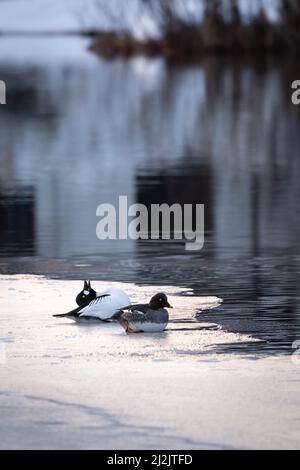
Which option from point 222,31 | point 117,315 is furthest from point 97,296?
point 222,31

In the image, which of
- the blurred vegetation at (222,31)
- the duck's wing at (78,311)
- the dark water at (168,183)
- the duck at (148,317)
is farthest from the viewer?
the blurred vegetation at (222,31)

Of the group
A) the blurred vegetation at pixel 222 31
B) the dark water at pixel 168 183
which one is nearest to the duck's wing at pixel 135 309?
the dark water at pixel 168 183

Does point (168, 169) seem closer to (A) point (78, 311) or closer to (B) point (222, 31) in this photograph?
(A) point (78, 311)

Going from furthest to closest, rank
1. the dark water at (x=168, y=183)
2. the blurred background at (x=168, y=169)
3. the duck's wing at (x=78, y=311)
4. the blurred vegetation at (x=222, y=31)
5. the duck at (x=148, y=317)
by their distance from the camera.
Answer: the blurred vegetation at (x=222, y=31)
the blurred background at (x=168, y=169)
the dark water at (x=168, y=183)
the duck's wing at (x=78, y=311)
the duck at (x=148, y=317)

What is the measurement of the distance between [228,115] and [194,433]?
1579 cm

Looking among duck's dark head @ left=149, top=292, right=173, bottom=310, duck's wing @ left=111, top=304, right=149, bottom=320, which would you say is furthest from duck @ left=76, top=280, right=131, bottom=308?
duck's dark head @ left=149, top=292, right=173, bottom=310

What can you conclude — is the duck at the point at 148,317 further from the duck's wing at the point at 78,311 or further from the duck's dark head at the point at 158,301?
the duck's wing at the point at 78,311

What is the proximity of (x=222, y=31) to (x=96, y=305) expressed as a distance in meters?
34.5

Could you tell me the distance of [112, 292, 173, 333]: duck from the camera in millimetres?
6684

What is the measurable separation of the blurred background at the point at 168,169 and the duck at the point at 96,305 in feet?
1.41

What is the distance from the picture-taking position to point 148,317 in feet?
21.9

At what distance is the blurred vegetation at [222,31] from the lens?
40.0 meters

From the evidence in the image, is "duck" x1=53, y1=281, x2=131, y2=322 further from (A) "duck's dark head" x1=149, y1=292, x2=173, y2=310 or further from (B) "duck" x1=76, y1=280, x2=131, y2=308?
(A) "duck's dark head" x1=149, y1=292, x2=173, y2=310
